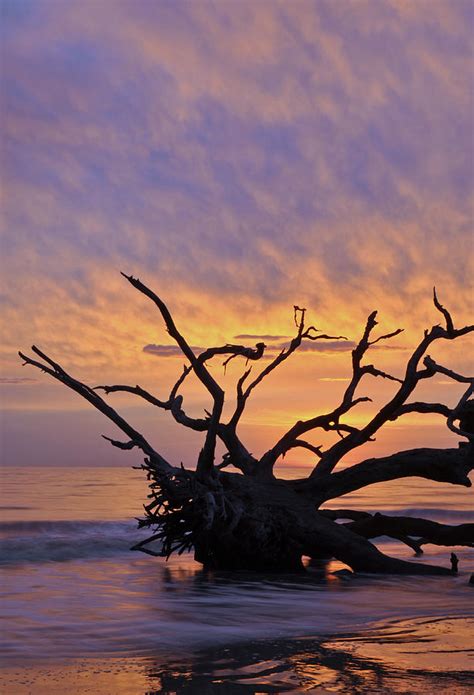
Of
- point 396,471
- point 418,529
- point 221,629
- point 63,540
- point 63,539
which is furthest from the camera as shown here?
point 63,539

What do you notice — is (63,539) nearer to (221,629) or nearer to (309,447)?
(309,447)

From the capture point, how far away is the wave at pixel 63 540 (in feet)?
51.6

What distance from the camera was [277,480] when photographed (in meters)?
13.4

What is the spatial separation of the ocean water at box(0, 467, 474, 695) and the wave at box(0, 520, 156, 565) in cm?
25

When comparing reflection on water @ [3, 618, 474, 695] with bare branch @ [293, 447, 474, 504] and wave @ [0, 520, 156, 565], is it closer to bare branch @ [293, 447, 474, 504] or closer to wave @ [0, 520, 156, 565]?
bare branch @ [293, 447, 474, 504]

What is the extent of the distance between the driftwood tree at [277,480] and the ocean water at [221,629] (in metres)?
0.49

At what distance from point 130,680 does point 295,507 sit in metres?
7.21

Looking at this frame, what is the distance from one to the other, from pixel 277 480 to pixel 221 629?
5473mm

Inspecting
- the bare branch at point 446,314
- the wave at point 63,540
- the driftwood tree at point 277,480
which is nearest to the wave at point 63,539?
the wave at point 63,540

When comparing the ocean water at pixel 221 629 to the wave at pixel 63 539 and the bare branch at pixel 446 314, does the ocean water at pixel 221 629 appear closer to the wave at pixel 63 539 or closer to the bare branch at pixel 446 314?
the wave at pixel 63 539

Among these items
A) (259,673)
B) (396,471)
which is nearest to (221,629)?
(259,673)

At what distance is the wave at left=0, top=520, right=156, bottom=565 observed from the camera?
15.7m

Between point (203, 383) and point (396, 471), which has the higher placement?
point (203, 383)

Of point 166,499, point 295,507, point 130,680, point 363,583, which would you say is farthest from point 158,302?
point 130,680
